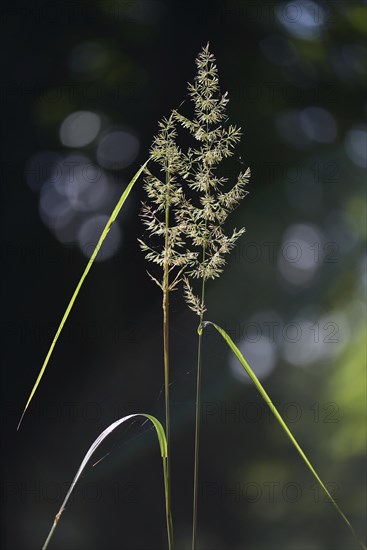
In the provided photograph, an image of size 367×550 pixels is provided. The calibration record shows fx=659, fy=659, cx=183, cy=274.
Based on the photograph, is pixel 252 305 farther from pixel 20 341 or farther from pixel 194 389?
pixel 20 341

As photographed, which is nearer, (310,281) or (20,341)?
(20,341)

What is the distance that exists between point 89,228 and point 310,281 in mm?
462

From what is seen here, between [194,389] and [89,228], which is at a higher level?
[89,228]

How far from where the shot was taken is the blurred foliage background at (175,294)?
3.96ft

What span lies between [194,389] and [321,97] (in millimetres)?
660

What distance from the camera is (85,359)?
1.23 m

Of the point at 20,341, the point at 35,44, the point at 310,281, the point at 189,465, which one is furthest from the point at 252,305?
the point at 35,44

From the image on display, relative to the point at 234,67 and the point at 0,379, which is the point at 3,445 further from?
the point at 234,67

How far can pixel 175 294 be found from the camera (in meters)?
1.13

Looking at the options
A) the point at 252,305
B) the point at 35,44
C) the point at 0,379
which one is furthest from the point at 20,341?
the point at 35,44

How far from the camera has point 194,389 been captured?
1.25m

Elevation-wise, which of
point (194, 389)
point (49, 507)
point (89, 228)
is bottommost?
point (49, 507)

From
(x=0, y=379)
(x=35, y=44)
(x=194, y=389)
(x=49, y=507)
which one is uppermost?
(x=35, y=44)

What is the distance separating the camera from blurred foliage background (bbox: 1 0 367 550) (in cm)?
121
